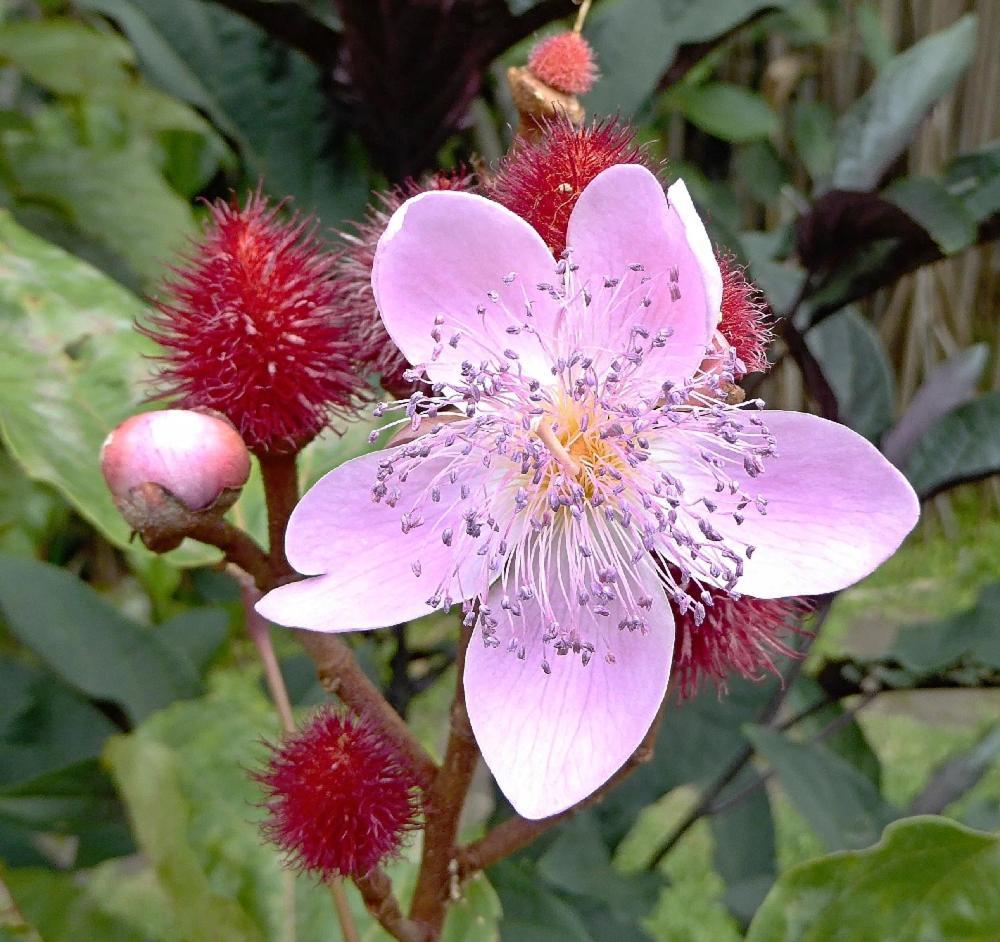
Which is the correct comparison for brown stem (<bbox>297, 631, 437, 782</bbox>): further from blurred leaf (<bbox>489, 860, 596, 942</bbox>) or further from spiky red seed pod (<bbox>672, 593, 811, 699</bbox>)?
blurred leaf (<bbox>489, 860, 596, 942</bbox>)

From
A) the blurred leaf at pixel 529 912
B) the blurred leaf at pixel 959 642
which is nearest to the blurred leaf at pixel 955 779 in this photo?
the blurred leaf at pixel 959 642

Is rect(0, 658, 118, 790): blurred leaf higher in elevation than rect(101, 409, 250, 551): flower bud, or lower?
lower

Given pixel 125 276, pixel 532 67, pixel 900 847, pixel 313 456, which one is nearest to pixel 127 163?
pixel 125 276

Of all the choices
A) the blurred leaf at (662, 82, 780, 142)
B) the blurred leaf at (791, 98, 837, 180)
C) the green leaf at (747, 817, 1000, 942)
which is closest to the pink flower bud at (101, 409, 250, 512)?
the green leaf at (747, 817, 1000, 942)

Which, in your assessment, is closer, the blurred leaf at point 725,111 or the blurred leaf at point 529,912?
the blurred leaf at point 529,912

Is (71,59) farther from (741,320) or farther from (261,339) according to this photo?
(741,320)

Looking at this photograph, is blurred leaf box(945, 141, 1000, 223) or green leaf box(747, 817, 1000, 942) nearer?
green leaf box(747, 817, 1000, 942)

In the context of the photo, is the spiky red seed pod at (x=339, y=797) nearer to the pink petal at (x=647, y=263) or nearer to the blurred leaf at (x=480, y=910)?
the blurred leaf at (x=480, y=910)
